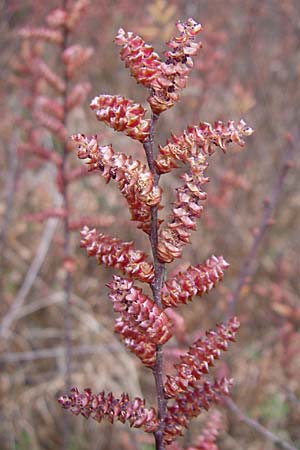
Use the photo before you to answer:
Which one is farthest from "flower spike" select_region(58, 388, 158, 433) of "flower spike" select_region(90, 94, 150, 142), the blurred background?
the blurred background

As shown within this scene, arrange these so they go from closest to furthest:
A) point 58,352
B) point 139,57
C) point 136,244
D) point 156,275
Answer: point 139,57
point 156,275
point 58,352
point 136,244

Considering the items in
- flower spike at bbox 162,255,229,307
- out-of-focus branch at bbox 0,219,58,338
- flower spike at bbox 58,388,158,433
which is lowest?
flower spike at bbox 58,388,158,433

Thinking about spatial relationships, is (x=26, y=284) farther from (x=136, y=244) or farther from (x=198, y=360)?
(x=198, y=360)

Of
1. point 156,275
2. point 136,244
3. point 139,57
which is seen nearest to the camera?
point 139,57

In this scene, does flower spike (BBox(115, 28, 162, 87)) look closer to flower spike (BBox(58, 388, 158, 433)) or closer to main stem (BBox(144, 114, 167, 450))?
main stem (BBox(144, 114, 167, 450))

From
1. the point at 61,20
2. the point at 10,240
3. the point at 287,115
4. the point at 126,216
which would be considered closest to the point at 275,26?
the point at 287,115

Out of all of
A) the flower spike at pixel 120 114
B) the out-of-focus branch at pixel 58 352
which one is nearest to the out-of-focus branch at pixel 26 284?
the out-of-focus branch at pixel 58 352

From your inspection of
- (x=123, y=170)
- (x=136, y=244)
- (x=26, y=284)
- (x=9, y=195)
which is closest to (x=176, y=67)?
Answer: (x=123, y=170)

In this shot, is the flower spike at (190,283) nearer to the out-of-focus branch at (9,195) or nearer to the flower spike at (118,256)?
the flower spike at (118,256)
